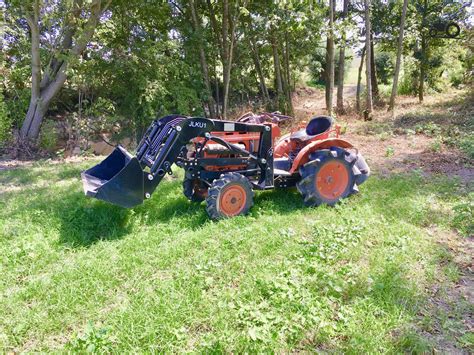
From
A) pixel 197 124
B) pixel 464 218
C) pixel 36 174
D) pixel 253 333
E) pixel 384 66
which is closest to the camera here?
pixel 253 333

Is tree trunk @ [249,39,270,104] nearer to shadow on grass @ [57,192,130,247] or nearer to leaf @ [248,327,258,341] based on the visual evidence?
shadow on grass @ [57,192,130,247]

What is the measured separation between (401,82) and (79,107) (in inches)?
679

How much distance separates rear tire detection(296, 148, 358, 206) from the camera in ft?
15.0

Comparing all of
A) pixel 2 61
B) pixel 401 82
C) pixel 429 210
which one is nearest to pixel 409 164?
pixel 429 210

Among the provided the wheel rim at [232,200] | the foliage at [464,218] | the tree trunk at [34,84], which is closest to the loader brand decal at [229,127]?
the wheel rim at [232,200]

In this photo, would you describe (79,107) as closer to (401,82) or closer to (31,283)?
(31,283)

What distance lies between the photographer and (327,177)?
15.4 ft

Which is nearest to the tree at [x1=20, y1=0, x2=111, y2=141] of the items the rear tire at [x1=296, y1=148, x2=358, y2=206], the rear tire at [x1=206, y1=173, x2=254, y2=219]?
the rear tire at [x1=206, y1=173, x2=254, y2=219]

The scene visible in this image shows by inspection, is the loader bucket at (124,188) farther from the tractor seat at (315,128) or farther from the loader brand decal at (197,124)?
the tractor seat at (315,128)

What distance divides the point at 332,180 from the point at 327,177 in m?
0.11

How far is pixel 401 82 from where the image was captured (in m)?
19.8

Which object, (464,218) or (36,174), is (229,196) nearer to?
(464,218)

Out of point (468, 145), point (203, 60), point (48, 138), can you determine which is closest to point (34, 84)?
point (48, 138)

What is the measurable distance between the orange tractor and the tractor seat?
14mm
